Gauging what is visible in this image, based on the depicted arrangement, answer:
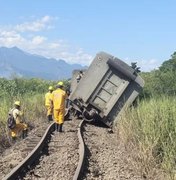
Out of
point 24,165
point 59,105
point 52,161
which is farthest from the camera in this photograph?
point 59,105

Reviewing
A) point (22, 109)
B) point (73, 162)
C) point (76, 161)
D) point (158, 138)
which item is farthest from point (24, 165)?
point (22, 109)

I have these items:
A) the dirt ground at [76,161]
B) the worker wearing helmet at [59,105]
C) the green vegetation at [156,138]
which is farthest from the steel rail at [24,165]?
the worker wearing helmet at [59,105]

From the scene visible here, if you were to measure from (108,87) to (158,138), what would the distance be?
9826 millimetres

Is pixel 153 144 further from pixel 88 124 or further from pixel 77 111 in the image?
pixel 77 111

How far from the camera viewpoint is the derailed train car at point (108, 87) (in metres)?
19.8

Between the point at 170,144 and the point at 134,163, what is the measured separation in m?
1.15

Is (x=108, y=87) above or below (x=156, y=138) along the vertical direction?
below

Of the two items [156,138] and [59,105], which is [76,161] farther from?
[59,105]

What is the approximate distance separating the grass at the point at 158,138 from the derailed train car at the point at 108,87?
21.2 ft

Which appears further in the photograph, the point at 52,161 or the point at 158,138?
the point at 52,161

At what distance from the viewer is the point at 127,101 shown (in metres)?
19.8

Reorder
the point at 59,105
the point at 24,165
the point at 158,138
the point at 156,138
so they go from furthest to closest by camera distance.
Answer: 1. the point at 59,105
2. the point at 156,138
3. the point at 158,138
4. the point at 24,165

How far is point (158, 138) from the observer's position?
34.0 ft

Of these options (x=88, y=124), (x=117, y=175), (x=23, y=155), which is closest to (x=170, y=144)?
(x=117, y=175)
